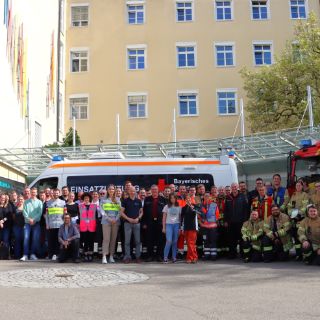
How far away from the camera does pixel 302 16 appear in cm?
3481

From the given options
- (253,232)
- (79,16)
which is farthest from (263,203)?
(79,16)

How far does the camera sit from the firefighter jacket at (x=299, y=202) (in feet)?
36.7

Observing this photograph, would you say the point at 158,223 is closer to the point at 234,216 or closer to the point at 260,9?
the point at 234,216

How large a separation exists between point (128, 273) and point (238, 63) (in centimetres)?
2671

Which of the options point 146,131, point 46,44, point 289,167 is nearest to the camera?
point 289,167

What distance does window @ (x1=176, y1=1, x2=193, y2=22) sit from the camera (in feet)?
114

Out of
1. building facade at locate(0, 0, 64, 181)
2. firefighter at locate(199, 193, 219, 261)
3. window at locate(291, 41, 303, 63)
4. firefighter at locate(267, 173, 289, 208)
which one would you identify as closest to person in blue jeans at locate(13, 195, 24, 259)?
firefighter at locate(199, 193, 219, 261)

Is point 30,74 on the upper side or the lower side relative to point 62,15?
lower

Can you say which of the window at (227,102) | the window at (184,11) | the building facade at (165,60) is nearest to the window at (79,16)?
the building facade at (165,60)

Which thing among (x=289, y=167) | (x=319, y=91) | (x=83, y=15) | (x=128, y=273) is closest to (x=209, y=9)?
(x=83, y=15)

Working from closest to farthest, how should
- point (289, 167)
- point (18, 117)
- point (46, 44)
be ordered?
point (289, 167), point (18, 117), point (46, 44)

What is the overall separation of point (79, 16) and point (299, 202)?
2765 centimetres

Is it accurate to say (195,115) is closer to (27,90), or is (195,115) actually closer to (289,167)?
(27,90)

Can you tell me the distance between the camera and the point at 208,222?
39.4ft
